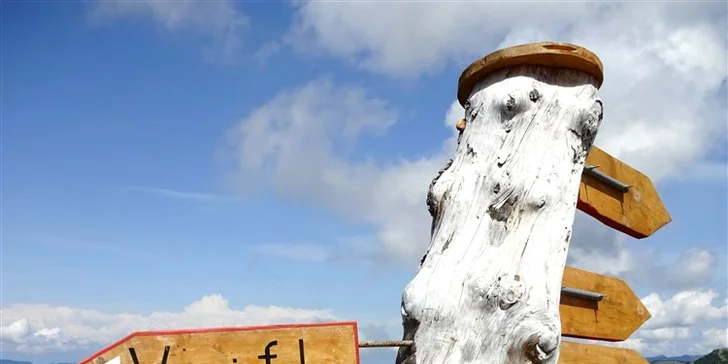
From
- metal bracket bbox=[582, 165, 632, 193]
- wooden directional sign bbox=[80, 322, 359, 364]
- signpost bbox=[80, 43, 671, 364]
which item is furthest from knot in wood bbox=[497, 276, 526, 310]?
metal bracket bbox=[582, 165, 632, 193]

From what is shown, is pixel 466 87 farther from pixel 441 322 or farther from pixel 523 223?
pixel 441 322

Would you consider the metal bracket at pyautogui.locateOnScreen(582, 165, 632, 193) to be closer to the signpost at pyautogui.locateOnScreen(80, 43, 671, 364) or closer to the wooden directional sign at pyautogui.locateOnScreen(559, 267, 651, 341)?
the signpost at pyautogui.locateOnScreen(80, 43, 671, 364)

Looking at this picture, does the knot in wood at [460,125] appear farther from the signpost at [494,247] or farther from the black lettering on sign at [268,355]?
the black lettering on sign at [268,355]

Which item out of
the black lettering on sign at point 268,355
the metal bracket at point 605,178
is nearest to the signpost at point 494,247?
the black lettering on sign at point 268,355

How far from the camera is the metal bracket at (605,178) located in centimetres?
369

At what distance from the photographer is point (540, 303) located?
8.81 ft

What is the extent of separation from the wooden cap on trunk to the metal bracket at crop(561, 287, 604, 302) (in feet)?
3.65

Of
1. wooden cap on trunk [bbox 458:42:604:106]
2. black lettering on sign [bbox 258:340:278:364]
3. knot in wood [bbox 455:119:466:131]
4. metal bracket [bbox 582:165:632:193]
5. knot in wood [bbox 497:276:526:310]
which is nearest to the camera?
black lettering on sign [bbox 258:340:278:364]

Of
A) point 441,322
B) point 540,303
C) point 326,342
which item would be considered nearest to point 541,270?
point 540,303

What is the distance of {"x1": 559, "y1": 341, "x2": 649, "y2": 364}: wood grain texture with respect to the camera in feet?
11.7

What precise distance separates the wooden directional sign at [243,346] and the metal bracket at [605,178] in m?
1.76

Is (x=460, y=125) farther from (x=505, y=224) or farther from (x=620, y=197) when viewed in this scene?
(x=620, y=197)

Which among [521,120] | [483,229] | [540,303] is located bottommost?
[540,303]

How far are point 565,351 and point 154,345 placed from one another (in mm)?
2219
